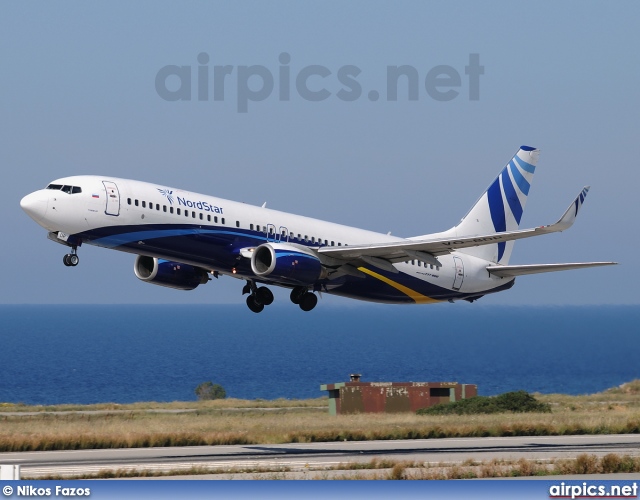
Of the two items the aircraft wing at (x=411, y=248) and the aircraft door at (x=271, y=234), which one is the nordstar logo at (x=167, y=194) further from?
the aircraft wing at (x=411, y=248)

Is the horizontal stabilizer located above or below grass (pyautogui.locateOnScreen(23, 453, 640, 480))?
above

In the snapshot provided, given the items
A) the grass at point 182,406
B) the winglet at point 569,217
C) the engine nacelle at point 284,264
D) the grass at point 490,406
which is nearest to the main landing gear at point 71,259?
the engine nacelle at point 284,264

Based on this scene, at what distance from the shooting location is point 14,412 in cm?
9725

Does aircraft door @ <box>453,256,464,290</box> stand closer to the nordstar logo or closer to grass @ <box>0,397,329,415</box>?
the nordstar logo

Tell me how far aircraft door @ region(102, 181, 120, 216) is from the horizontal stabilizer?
21.3 meters

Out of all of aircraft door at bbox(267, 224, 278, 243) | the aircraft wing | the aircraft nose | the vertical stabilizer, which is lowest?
the aircraft wing

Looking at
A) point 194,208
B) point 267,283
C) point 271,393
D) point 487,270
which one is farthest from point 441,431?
point 271,393

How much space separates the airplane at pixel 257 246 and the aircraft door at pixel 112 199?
1.6 inches

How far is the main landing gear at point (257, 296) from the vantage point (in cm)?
5659

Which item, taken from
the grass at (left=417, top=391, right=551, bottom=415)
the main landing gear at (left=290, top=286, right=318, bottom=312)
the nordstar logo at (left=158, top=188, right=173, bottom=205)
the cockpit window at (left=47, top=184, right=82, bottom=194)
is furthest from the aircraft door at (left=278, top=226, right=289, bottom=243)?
the grass at (left=417, top=391, right=551, bottom=415)

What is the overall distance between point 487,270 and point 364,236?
8.74 meters

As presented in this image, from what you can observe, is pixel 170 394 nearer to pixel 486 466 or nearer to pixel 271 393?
pixel 271 393

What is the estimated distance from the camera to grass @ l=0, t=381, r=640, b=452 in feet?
180

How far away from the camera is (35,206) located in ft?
150
